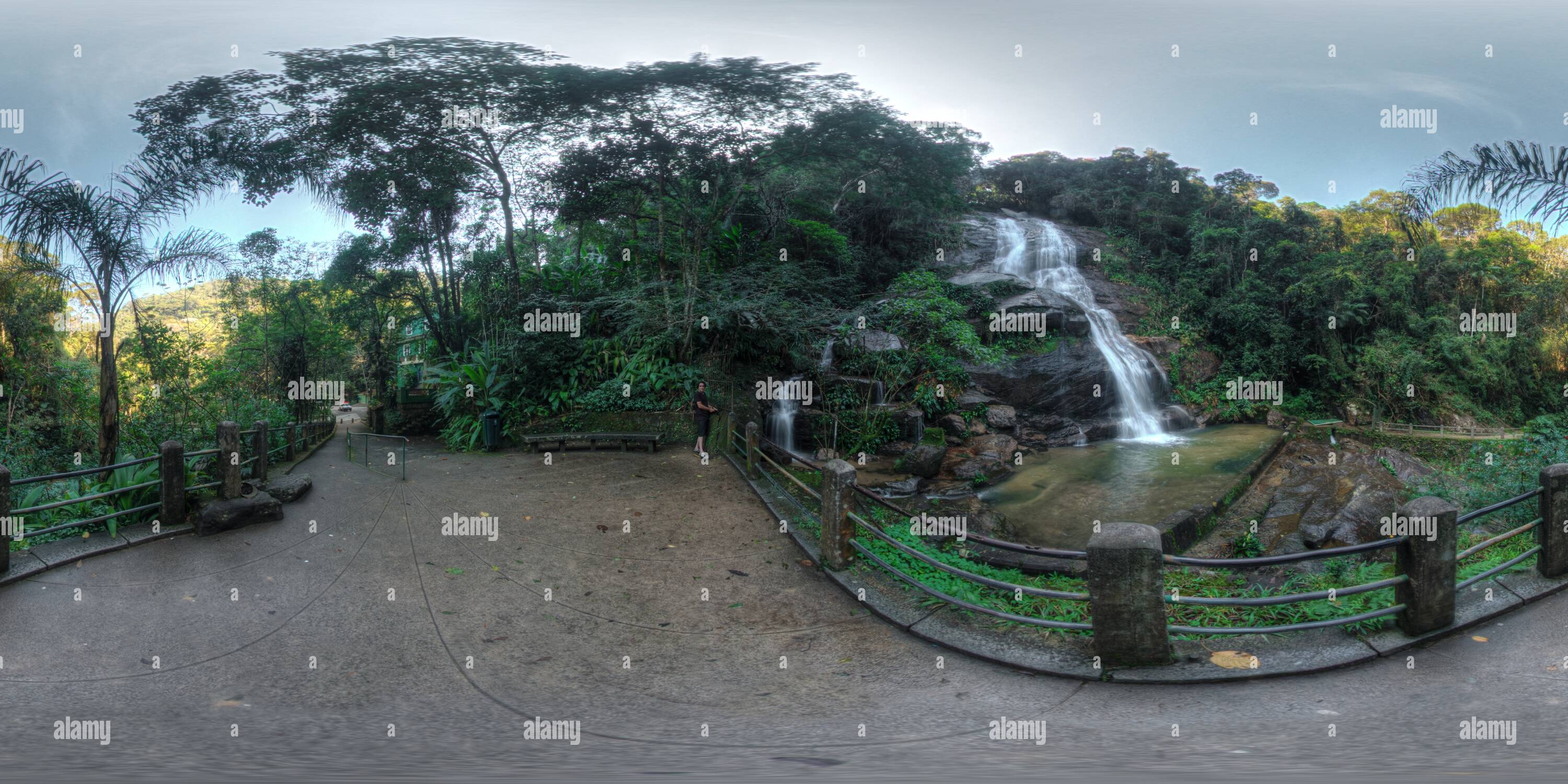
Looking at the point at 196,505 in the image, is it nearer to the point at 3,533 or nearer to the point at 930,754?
the point at 3,533

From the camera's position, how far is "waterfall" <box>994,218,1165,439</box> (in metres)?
13.8

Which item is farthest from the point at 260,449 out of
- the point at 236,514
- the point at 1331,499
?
the point at 1331,499

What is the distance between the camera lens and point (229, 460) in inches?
262

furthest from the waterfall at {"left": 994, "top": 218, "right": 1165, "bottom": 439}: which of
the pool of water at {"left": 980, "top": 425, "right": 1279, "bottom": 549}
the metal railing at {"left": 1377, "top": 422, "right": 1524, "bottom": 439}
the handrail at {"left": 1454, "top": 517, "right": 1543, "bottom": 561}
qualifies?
the handrail at {"left": 1454, "top": 517, "right": 1543, "bottom": 561}

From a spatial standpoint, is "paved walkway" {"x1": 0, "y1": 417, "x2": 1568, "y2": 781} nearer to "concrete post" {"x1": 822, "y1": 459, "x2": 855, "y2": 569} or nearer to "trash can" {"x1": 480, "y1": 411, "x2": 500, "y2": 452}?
"concrete post" {"x1": 822, "y1": 459, "x2": 855, "y2": 569}

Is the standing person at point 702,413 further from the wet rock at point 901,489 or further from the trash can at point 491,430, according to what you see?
the trash can at point 491,430

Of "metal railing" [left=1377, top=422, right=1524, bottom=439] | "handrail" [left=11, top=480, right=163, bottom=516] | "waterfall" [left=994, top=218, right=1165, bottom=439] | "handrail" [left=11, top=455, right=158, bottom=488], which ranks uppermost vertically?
"waterfall" [left=994, top=218, right=1165, bottom=439]

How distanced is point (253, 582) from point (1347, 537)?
10.4 m

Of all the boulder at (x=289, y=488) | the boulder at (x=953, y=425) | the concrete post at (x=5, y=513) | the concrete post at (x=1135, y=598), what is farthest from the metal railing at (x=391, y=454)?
the boulder at (x=953, y=425)

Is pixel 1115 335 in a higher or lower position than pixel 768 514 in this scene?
higher

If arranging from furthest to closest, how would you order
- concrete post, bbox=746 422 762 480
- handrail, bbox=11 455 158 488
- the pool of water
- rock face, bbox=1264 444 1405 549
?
the pool of water, concrete post, bbox=746 422 762 480, rock face, bbox=1264 444 1405 549, handrail, bbox=11 455 158 488

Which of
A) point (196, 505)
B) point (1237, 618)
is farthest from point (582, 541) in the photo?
point (1237, 618)

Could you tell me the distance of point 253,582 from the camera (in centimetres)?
509

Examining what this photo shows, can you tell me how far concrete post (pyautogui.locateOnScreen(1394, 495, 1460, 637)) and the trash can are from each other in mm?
11725
